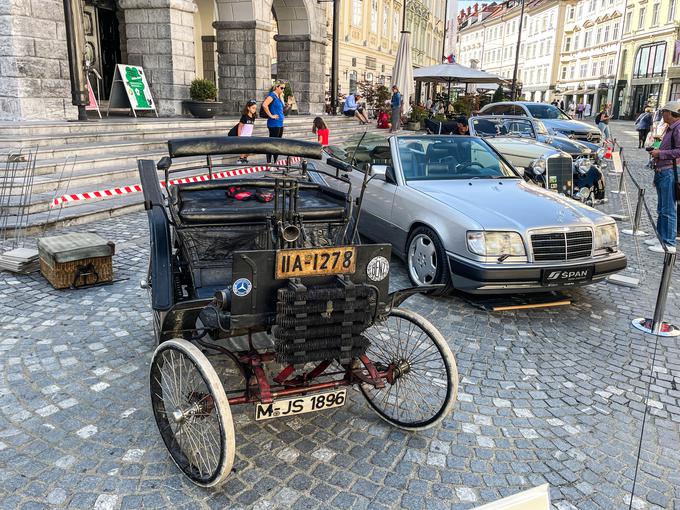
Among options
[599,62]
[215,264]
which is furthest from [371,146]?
[599,62]

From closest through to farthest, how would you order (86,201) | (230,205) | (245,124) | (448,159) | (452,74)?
(230,205) → (448,159) → (86,201) → (245,124) → (452,74)

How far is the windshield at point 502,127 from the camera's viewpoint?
12125 mm

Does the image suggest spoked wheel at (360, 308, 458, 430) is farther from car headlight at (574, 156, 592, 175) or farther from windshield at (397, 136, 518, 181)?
car headlight at (574, 156, 592, 175)

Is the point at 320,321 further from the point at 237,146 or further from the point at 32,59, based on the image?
the point at 32,59

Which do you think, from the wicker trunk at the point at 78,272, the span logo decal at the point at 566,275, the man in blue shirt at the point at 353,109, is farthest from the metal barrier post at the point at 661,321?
Result: the man in blue shirt at the point at 353,109

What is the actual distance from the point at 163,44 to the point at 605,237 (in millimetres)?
12014

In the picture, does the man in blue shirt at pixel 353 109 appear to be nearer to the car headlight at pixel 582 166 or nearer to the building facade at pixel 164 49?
the building facade at pixel 164 49

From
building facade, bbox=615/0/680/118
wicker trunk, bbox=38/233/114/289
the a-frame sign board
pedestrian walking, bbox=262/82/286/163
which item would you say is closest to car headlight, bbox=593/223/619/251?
wicker trunk, bbox=38/233/114/289

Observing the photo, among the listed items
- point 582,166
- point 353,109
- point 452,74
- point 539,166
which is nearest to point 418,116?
point 353,109

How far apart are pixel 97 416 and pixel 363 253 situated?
1978 millimetres

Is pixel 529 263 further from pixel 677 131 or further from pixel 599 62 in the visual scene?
pixel 599 62

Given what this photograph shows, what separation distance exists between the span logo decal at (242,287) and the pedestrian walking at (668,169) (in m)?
6.14

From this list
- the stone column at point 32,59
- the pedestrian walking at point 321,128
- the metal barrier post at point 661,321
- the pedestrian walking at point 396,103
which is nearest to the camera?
the metal barrier post at point 661,321

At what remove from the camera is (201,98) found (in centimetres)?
1470
